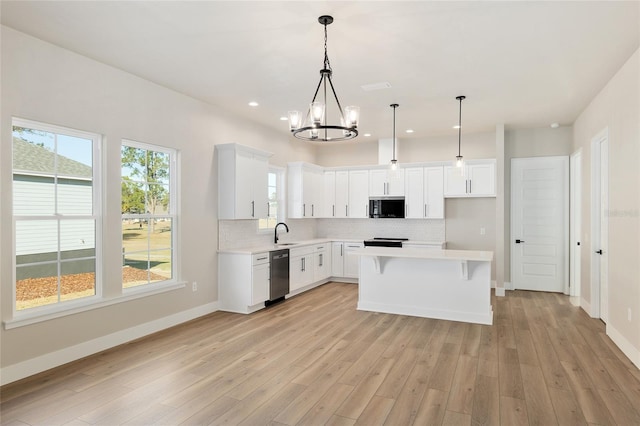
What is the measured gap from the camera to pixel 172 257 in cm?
484

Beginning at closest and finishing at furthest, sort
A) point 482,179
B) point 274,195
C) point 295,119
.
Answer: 1. point 295,119
2. point 482,179
3. point 274,195

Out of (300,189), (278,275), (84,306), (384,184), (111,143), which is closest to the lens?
(84,306)

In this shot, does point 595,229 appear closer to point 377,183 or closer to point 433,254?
point 433,254

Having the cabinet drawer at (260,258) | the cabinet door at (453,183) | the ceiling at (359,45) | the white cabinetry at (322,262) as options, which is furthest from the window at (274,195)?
the cabinet door at (453,183)

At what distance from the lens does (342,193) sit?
7949 mm

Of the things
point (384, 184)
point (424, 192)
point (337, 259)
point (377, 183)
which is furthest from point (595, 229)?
point (337, 259)

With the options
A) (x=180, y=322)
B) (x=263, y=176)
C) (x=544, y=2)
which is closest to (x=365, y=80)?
(x=544, y=2)

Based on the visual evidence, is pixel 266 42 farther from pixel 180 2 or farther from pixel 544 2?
pixel 544 2

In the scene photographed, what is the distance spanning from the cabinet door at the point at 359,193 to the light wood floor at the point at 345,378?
3.23m

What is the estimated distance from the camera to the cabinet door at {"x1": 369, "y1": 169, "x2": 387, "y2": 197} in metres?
7.55

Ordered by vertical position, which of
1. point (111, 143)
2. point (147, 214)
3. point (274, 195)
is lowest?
point (147, 214)

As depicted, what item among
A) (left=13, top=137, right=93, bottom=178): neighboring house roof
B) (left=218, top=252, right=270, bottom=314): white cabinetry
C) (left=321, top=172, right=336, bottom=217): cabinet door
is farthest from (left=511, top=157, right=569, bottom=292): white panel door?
(left=13, top=137, right=93, bottom=178): neighboring house roof

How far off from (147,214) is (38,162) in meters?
1.27

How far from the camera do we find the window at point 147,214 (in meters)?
4.27
